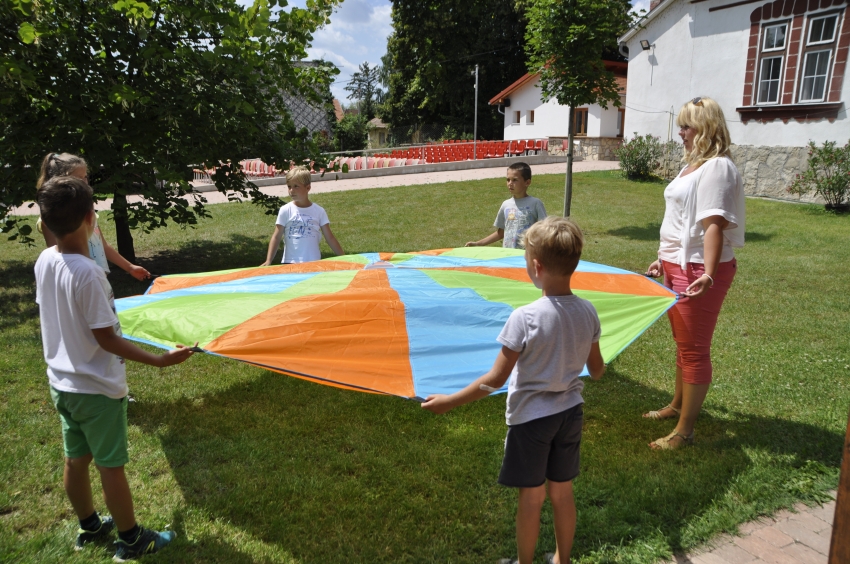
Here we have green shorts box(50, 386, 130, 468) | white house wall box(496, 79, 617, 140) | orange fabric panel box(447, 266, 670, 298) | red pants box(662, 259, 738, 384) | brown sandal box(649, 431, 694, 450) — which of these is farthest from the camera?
white house wall box(496, 79, 617, 140)

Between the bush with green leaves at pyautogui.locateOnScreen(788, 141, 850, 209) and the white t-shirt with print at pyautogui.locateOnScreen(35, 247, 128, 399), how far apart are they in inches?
537

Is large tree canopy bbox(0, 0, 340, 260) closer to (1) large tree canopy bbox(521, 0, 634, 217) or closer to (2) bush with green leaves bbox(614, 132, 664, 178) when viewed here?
(1) large tree canopy bbox(521, 0, 634, 217)

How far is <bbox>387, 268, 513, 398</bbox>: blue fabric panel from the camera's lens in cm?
300

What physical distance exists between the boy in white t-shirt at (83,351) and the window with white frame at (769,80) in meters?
16.0

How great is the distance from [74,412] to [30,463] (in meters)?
1.32

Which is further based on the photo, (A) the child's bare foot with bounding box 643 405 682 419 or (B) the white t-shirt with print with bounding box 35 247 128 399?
(A) the child's bare foot with bounding box 643 405 682 419

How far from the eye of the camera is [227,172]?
26.1ft

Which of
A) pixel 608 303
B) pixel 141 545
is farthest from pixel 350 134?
pixel 141 545

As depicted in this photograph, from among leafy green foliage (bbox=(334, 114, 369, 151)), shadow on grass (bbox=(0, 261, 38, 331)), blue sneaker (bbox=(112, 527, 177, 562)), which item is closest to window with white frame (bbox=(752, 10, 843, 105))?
shadow on grass (bbox=(0, 261, 38, 331))

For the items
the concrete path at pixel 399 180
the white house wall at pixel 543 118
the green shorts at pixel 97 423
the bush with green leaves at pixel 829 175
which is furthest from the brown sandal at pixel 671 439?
the white house wall at pixel 543 118

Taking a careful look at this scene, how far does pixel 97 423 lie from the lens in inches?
99.0

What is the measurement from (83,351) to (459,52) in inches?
1625

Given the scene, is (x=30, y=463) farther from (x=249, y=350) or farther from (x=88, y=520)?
(x=249, y=350)

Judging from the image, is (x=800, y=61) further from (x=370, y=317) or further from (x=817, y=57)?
(x=370, y=317)
